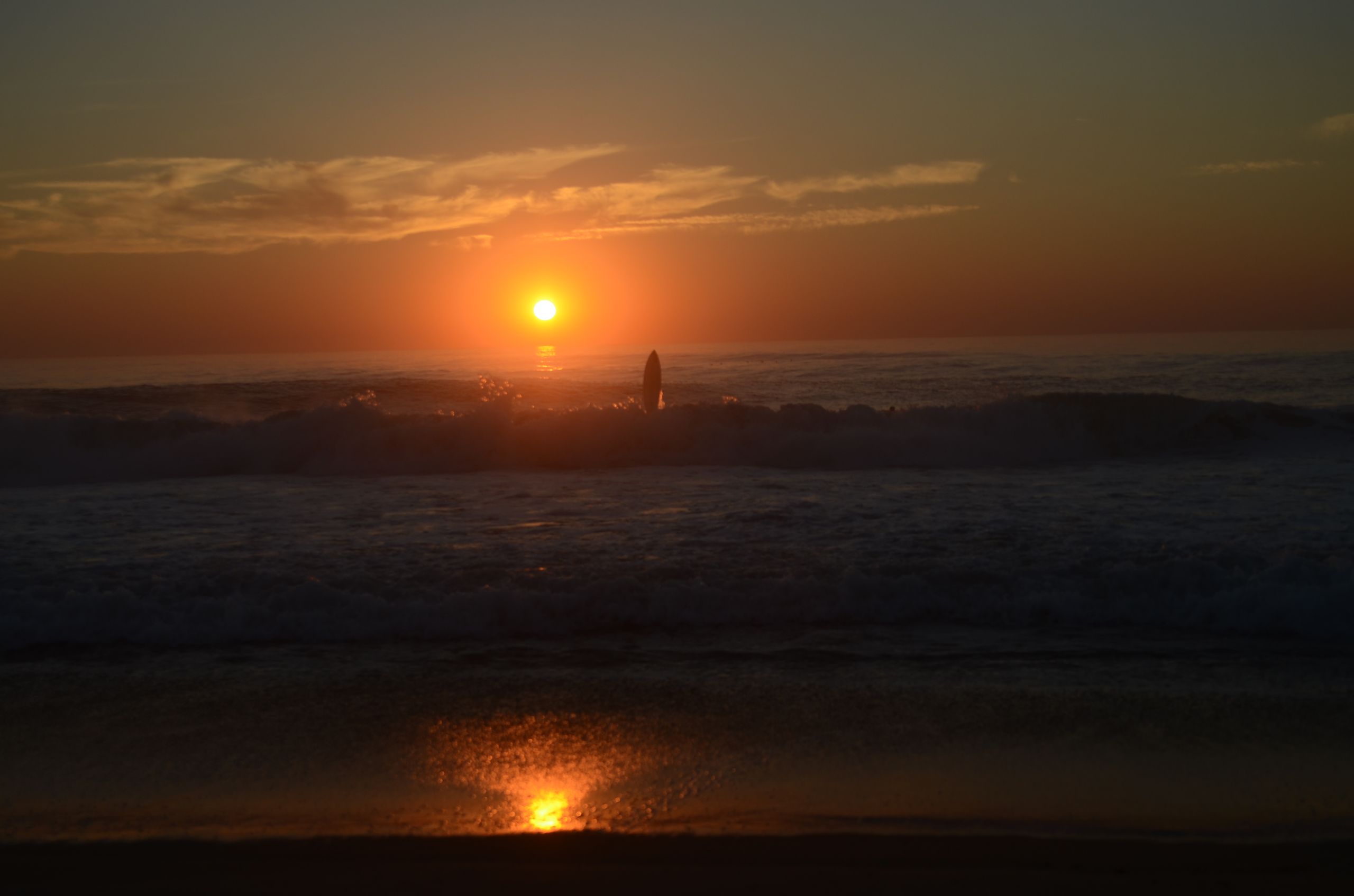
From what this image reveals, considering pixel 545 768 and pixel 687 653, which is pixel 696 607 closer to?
pixel 687 653

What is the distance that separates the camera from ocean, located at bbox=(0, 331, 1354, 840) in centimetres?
372

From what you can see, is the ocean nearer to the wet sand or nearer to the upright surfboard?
the wet sand

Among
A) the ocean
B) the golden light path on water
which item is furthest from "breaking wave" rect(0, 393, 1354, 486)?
the golden light path on water

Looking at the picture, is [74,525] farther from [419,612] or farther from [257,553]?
[419,612]

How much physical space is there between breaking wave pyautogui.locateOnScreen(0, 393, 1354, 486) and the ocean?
1.21m

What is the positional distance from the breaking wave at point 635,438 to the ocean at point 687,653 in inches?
47.5

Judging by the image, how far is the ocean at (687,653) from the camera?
372 centimetres

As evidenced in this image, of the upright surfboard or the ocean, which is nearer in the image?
the ocean

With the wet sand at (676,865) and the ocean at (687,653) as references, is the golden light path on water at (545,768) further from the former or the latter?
the wet sand at (676,865)

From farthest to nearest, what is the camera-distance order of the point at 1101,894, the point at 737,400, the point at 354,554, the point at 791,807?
the point at 737,400 → the point at 354,554 → the point at 791,807 → the point at 1101,894

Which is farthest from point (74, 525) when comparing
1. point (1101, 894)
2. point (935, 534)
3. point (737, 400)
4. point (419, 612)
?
point (737, 400)

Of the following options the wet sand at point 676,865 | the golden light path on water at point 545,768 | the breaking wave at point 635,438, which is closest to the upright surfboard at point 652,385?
the breaking wave at point 635,438

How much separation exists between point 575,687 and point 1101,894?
280cm

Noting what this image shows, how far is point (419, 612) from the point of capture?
619cm
